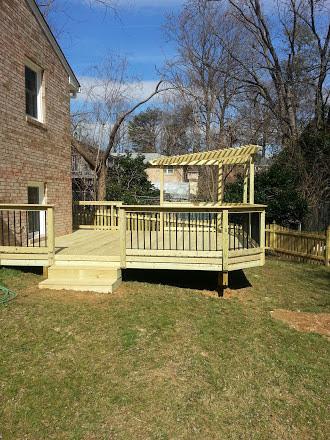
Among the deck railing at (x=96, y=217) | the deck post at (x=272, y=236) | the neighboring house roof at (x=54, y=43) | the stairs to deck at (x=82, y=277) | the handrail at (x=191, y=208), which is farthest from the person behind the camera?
the deck post at (x=272, y=236)

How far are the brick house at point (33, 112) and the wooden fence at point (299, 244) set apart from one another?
24.6ft

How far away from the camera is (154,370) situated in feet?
14.5

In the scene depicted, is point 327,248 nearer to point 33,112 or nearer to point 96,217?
point 96,217

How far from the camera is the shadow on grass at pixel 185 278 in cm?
775

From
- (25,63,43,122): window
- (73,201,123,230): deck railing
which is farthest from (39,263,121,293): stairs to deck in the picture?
(73,201,123,230): deck railing

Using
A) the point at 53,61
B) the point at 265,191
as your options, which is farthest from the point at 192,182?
the point at 53,61

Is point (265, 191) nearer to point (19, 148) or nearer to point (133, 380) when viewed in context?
point (19, 148)

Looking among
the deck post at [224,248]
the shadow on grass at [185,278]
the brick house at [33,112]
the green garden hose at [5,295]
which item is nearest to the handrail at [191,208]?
the deck post at [224,248]

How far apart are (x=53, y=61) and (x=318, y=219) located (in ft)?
40.5

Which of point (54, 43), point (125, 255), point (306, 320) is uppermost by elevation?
point (54, 43)

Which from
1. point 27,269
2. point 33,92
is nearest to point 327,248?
point 27,269

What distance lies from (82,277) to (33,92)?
5340 mm

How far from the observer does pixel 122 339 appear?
5.03 meters

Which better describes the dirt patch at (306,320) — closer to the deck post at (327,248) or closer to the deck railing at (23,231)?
the deck railing at (23,231)
